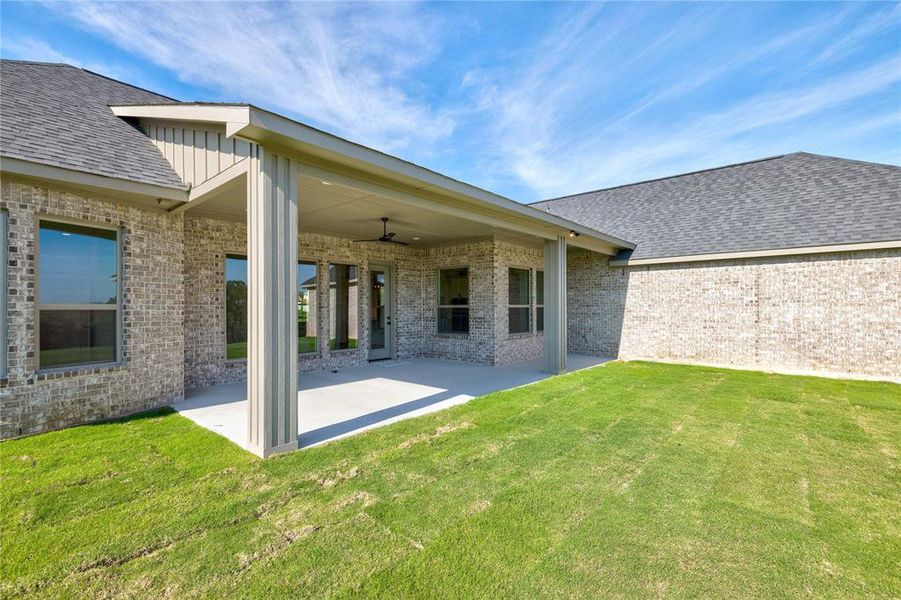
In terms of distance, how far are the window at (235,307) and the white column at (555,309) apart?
582 cm

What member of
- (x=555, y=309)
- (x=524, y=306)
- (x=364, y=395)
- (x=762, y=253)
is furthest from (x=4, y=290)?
(x=762, y=253)

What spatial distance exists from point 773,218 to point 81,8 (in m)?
13.4

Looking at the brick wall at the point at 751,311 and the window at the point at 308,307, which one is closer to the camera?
the brick wall at the point at 751,311

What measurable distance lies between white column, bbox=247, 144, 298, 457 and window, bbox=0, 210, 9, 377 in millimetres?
2717

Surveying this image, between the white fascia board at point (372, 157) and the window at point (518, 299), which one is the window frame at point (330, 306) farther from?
the white fascia board at point (372, 157)

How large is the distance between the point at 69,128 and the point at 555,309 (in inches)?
312

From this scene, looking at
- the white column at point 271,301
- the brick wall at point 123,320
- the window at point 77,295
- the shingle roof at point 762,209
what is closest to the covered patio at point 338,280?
the white column at point 271,301

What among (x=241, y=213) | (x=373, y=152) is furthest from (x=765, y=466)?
(x=241, y=213)

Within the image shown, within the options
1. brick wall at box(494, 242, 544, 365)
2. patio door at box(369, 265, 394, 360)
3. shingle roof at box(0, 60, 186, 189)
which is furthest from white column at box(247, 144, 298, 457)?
brick wall at box(494, 242, 544, 365)

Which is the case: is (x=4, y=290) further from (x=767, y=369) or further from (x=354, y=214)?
(x=767, y=369)

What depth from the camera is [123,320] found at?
5020mm

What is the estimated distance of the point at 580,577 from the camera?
210cm

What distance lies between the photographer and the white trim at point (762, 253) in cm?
754

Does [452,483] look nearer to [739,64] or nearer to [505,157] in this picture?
[739,64]
